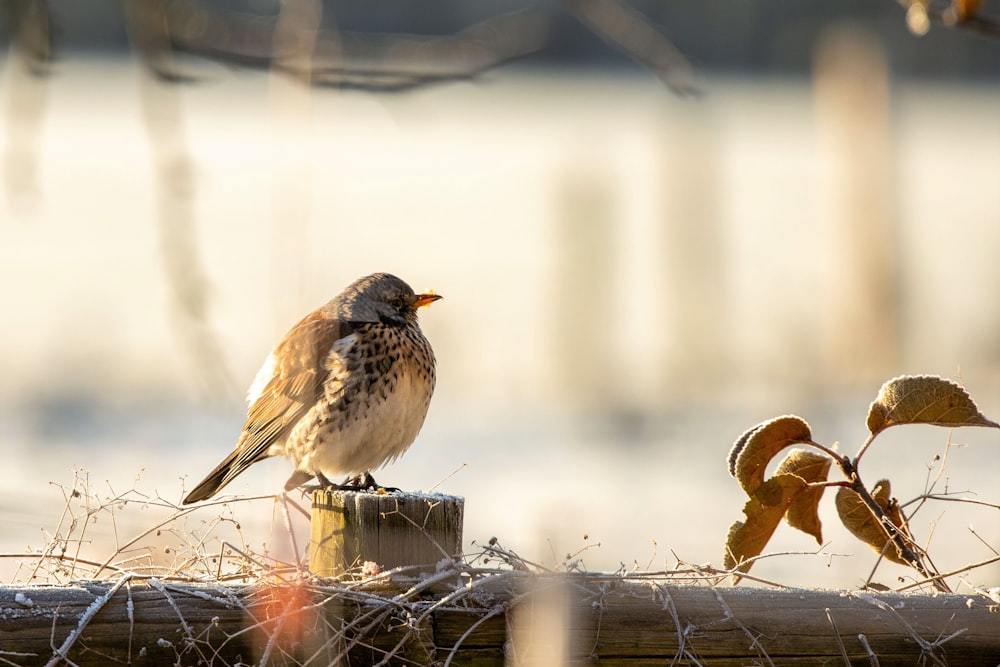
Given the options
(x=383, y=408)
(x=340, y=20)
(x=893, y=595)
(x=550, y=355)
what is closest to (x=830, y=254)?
(x=550, y=355)

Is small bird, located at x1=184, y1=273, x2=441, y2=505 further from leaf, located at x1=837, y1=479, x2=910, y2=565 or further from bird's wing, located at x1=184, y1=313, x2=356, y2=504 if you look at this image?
leaf, located at x1=837, y1=479, x2=910, y2=565

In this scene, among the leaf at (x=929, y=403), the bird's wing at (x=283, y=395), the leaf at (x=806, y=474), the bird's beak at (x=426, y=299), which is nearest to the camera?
the leaf at (x=929, y=403)

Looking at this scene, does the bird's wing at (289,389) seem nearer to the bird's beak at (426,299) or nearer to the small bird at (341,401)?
the small bird at (341,401)

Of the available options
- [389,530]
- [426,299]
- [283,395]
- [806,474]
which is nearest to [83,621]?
[389,530]

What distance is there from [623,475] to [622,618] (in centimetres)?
716

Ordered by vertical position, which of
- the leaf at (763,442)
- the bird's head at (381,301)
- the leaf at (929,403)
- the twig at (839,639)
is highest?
the bird's head at (381,301)

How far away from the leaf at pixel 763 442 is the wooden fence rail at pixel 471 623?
0.39 meters

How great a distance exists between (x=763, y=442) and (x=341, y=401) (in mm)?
A: 1481

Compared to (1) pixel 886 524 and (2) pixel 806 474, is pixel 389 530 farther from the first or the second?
(1) pixel 886 524

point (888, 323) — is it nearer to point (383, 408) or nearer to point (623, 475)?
point (623, 475)

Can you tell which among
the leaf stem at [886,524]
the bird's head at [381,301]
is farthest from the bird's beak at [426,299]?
the leaf stem at [886,524]

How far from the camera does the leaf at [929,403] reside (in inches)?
109

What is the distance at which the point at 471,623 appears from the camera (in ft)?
7.86

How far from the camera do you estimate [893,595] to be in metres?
2.52
